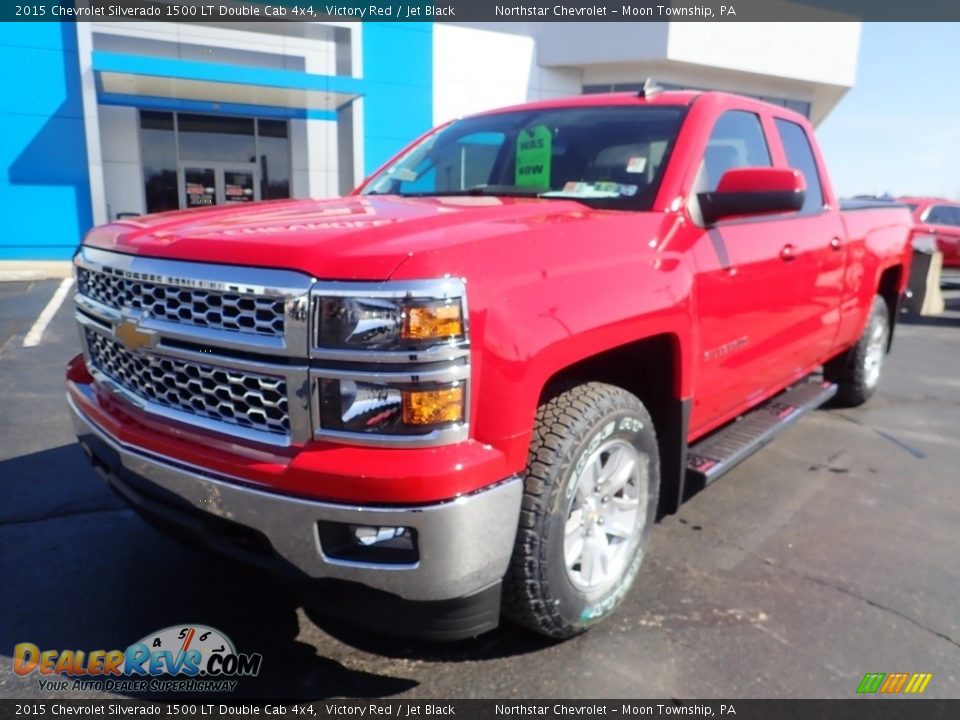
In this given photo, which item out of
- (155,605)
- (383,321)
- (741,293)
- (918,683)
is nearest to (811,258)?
(741,293)

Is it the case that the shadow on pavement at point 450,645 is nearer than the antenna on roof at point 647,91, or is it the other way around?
the shadow on pavement at point 450,645

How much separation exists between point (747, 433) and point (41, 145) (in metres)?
17.1

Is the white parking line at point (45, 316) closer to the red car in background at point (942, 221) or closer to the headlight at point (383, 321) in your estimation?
the headlight at point (383, 321)

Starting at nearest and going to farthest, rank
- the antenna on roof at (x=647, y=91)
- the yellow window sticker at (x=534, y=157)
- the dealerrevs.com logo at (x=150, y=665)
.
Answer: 1. the dealerrevs.com logo at (x=150, y=665)
2. the yellow window sticker at (x=534, y=157)
3. the antenna on roof at (x=647, y=91)

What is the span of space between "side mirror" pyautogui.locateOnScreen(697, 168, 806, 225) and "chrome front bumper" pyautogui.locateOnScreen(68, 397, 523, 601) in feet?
5.00

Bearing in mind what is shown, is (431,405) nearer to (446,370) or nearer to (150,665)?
(446,370)

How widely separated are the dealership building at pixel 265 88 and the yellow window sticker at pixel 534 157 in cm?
1387

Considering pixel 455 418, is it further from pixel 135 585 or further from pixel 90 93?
pixel 90 93

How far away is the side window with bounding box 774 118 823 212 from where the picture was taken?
408cm

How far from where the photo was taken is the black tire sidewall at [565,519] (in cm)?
224

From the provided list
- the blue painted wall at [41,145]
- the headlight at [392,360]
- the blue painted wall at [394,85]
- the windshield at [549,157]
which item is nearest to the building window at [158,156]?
the blue painted wall at [41,145]

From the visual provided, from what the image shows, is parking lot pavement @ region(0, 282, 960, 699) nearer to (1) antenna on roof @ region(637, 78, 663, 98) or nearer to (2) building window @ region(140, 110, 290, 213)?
(1) antenna on roof @ region(637, 78, 663, 98)

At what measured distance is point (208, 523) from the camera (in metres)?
2.19

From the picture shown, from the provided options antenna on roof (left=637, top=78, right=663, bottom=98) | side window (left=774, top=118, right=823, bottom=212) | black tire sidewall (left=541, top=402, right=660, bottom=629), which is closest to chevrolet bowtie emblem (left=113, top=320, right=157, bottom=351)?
black tire sidewall (left=541, top=402, right=660, bottom=629)
